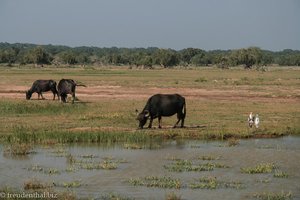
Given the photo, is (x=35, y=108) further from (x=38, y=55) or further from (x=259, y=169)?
(x=38, y=55)

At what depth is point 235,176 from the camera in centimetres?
1529

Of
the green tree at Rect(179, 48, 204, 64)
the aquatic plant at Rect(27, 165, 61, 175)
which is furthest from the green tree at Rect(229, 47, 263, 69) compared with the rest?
the aquatic plant at Rect(27, 165, 61, 175)

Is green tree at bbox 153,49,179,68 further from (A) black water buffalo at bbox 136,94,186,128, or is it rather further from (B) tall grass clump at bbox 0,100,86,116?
(A) black water buffalo at bbox 136,94,186,128

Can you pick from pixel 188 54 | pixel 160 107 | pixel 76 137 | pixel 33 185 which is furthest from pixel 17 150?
pixel 188 54

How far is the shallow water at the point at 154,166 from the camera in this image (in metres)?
13.5

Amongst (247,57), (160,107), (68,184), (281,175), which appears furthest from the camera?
(247,57)

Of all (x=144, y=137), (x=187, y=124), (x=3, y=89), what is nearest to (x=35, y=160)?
(x=144, y=137)

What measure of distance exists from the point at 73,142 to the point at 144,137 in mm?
2788

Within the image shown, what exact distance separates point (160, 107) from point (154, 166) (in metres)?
7.45

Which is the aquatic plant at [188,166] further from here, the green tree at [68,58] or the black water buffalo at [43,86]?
the green tree at [68,58]

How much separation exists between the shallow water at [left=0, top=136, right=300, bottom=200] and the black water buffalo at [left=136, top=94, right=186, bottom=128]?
2.44m

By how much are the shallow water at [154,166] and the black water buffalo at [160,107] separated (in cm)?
244

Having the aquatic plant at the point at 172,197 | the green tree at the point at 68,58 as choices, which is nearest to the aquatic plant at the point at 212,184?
the aquatic plant at the point at 172,197

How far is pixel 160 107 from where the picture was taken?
2381 cm
